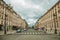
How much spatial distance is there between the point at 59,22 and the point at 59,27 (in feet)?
6.80

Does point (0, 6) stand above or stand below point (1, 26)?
above

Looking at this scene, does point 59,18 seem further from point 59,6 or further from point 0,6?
point 0,6

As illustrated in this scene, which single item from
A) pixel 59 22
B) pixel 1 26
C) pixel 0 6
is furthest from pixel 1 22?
pixel 59 22

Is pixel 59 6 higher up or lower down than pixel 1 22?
higher up

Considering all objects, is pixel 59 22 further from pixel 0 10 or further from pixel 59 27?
pixel 0 10

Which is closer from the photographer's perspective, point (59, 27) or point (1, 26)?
point (59, 27)

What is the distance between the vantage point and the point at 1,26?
69062mm

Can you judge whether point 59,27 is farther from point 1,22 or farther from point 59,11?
point 1,22

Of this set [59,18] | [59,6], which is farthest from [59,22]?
[59,6]

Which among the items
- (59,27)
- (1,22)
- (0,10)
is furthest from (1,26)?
(59,27)

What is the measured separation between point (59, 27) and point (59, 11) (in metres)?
6.61

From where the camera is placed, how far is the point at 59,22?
206 feet

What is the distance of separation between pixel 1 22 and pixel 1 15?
3.30m

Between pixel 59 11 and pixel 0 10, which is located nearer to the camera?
pixel 59 11
